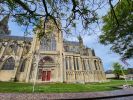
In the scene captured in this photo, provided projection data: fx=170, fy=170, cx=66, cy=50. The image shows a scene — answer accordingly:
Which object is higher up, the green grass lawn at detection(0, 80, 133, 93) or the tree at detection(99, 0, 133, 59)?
the tree at detection(99, 0, 133, 59)

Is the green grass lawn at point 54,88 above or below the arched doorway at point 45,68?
below

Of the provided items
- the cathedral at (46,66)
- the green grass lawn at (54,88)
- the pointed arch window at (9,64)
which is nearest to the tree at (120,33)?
the green grass lawn at (54,88)

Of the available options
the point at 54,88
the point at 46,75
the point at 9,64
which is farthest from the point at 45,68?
the point at 54,88

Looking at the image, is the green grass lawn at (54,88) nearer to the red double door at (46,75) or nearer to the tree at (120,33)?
the tree at (120,33)

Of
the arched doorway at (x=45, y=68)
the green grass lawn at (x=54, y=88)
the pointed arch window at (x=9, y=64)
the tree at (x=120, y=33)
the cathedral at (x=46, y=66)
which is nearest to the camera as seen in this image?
the tree at (x=120, y=33)

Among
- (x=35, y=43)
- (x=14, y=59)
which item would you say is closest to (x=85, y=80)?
(x=35, y=43)

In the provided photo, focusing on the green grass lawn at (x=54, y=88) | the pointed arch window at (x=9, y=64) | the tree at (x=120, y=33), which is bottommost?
the green grass lawn at (x=54, y=88)

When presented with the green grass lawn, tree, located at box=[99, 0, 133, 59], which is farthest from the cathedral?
tree, located at box=[99, 0, 133, 59]

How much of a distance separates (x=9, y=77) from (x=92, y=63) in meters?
25.8

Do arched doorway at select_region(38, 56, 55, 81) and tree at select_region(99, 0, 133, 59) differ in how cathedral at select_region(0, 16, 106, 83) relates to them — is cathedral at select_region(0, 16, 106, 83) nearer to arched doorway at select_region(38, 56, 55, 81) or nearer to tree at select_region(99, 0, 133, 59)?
arched doorway at select_region(38, 56, 55, 81)

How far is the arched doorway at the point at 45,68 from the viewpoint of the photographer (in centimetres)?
4734

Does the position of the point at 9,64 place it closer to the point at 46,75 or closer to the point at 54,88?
the point at 46,75

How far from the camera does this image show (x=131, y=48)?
17672 mm

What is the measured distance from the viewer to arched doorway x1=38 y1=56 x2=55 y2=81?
47.3m
